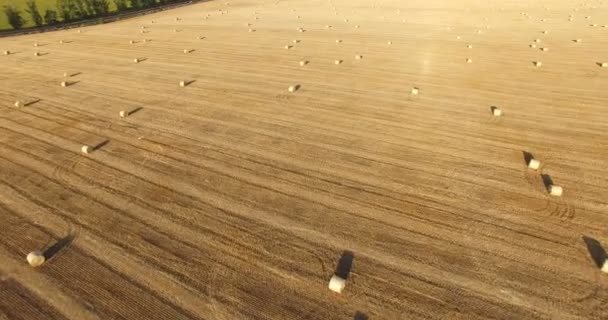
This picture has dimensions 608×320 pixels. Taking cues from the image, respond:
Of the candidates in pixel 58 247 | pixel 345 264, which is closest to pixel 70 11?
pixel 58 247

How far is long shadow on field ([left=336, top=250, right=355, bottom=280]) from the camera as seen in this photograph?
819 centimetres

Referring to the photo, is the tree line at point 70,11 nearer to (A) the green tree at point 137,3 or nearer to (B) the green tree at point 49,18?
(B) the green tree at point 49,18

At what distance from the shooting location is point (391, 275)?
26.6 ft

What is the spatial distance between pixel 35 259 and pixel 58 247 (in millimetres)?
621

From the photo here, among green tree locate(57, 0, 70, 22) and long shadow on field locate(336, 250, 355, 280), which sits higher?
green tree locate(57, 0, 70, 22)

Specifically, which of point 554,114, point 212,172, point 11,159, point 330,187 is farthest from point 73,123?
point 554,114

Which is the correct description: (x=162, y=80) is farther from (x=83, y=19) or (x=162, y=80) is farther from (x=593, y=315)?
(x=83, y=19)

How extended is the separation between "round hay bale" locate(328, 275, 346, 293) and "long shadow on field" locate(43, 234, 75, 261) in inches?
266

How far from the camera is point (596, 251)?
332 inches

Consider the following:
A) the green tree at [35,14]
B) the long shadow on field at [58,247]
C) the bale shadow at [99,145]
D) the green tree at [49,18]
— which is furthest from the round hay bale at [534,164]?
the green tree at [49,18]

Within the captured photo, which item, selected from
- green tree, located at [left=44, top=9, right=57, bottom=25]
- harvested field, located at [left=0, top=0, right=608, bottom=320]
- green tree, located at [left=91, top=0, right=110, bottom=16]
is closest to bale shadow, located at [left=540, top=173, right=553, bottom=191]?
harvested field, located at [left=0, top=0, right=608, bottom=320]

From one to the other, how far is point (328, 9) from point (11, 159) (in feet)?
132

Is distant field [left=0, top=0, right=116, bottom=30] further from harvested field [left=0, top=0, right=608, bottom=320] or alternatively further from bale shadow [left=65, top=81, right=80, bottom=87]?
harvested field [left=0, top=0, right=608, bottom=320]

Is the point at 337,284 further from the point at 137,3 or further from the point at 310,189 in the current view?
the point at 137,3
